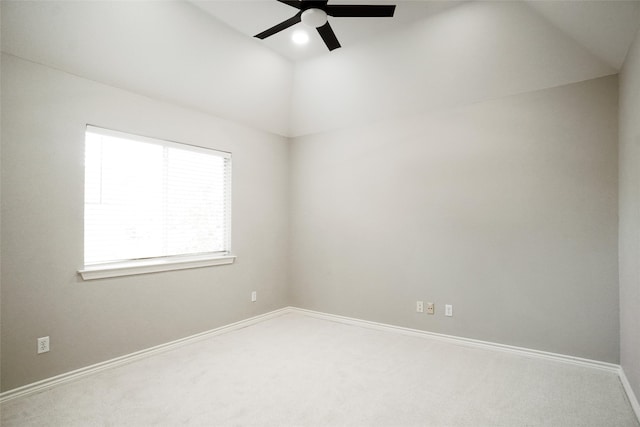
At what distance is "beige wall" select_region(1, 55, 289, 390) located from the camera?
8.05 ft

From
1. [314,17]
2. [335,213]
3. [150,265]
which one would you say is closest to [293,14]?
[314,17]

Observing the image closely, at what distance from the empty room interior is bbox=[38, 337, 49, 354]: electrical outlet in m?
0.04

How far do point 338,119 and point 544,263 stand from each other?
2.72 meters

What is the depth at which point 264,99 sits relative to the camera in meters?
4.12

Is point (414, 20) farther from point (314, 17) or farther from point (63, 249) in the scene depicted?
point (63, 249)

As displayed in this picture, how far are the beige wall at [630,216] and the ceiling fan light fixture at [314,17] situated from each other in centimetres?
208

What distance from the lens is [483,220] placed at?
11.3 feet

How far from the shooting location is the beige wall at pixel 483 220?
2943 mm

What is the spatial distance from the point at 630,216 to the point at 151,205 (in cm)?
396

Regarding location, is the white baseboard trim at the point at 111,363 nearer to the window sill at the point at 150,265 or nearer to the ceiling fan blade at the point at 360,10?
the window sill at the point at 150,265

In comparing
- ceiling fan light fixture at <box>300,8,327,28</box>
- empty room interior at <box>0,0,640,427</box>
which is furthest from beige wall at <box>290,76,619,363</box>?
ceiling fan light fixture at <box>300,8,327,28</box>

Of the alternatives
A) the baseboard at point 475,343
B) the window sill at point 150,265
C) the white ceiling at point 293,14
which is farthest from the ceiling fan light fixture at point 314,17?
the baseboard at point 475,343

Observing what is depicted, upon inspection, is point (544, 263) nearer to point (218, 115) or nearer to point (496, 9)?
point (496, 9)

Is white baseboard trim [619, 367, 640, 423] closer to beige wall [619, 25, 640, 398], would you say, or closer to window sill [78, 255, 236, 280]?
beige wall [619, 25, 640, 398]
